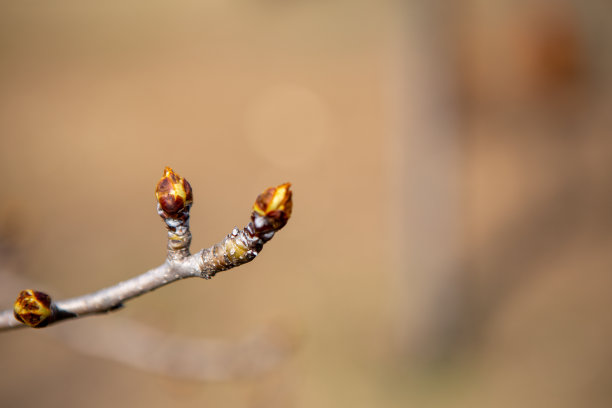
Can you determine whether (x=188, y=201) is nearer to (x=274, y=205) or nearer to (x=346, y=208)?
(x=274, y=205)

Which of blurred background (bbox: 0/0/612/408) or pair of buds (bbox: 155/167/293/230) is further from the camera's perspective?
blurred background (bbox: 0/0/612/408)

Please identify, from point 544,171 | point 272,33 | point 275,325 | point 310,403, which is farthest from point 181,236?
point 272,33

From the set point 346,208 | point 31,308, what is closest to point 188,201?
point 31,308

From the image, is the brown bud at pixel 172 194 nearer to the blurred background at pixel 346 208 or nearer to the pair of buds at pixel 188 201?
the pair of buds at pixel 188 201

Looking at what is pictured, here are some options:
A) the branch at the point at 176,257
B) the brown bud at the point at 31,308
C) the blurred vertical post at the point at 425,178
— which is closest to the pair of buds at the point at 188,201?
the branch at the point at 176,257

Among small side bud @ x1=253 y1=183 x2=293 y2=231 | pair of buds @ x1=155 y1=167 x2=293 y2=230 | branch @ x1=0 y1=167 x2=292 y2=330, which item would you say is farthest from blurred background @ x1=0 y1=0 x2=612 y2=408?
small side bud @ x1=253 y1=183 x2=293 y2=231

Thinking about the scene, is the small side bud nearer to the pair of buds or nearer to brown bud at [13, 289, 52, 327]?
the pair of buds

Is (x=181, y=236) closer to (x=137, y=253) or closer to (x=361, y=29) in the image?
(x=137, y=253)
